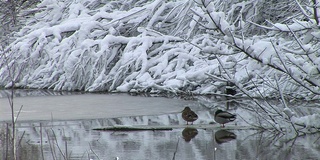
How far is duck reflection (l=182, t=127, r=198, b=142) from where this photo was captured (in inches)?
326

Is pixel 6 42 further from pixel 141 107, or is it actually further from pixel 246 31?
pixel 141 107

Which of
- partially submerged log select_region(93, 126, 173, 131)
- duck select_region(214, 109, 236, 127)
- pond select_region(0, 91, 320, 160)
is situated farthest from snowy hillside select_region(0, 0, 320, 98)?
partially submerged log select_region(93, 126, 173, 131)

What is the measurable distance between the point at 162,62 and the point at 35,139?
8447 mm

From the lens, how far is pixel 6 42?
22.0m

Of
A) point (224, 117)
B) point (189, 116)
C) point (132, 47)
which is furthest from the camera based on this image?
point (132, 47)

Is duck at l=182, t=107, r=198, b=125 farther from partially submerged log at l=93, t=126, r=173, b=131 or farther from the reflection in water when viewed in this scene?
partially submerged log at l=93, t=126, r=173, b=131

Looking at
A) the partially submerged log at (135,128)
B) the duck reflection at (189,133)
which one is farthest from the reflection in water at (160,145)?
the partially submerged log at (135,128)

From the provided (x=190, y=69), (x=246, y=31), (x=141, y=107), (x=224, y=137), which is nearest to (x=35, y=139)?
(x=224, y=137)

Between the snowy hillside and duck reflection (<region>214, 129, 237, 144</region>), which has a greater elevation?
the snowy hillside

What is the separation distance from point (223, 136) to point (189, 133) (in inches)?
21.7

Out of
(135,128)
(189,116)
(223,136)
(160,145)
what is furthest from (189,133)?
(160,145)

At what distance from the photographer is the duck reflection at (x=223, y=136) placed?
317 inches

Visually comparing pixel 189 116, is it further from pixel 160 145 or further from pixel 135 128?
pixel 160 145

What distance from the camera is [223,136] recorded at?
27.7 ft
